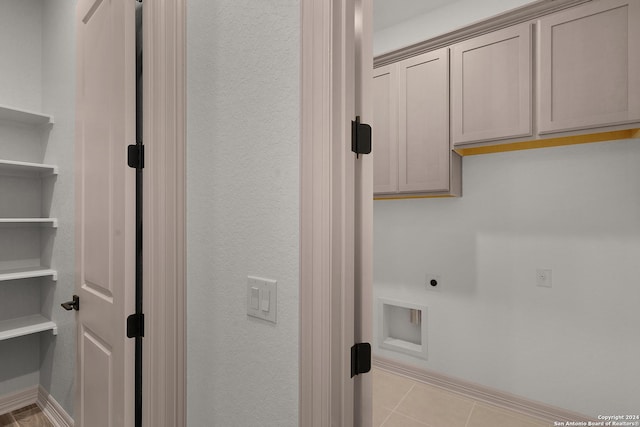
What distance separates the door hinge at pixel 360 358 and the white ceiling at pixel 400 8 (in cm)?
252

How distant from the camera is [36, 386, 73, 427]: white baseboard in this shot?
6.21 ft

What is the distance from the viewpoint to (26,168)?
6.62 feet

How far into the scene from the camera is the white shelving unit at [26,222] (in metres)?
1.91

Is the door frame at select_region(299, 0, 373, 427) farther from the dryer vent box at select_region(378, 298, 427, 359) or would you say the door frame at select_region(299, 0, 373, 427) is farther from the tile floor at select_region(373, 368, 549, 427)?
the dryer vent box at select_region(378, 298, 427, 359)

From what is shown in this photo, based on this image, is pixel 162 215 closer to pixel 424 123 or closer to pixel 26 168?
pixel 26 168

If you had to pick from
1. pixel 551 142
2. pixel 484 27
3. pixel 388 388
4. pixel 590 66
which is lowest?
pixel 388 388

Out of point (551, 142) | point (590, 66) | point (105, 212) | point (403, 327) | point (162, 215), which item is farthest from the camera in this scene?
point (403, 327)

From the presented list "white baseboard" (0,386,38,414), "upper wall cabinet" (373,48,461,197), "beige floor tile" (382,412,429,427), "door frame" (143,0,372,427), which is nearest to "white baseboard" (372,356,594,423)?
"beige floor tile" (382,412,429,427)

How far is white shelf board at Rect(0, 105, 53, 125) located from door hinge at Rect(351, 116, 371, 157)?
2232mm

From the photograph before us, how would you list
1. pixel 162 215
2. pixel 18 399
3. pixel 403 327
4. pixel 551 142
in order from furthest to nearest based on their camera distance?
pixel 403 327
pixel 18 399
pixel 551 142
pixel 162 215

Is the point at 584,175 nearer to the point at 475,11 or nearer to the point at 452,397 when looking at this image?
the point at 475,11

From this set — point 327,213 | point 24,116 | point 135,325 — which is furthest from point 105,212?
point 24,116

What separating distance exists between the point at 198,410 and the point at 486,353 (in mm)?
2010

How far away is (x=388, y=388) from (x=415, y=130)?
1.93 m
